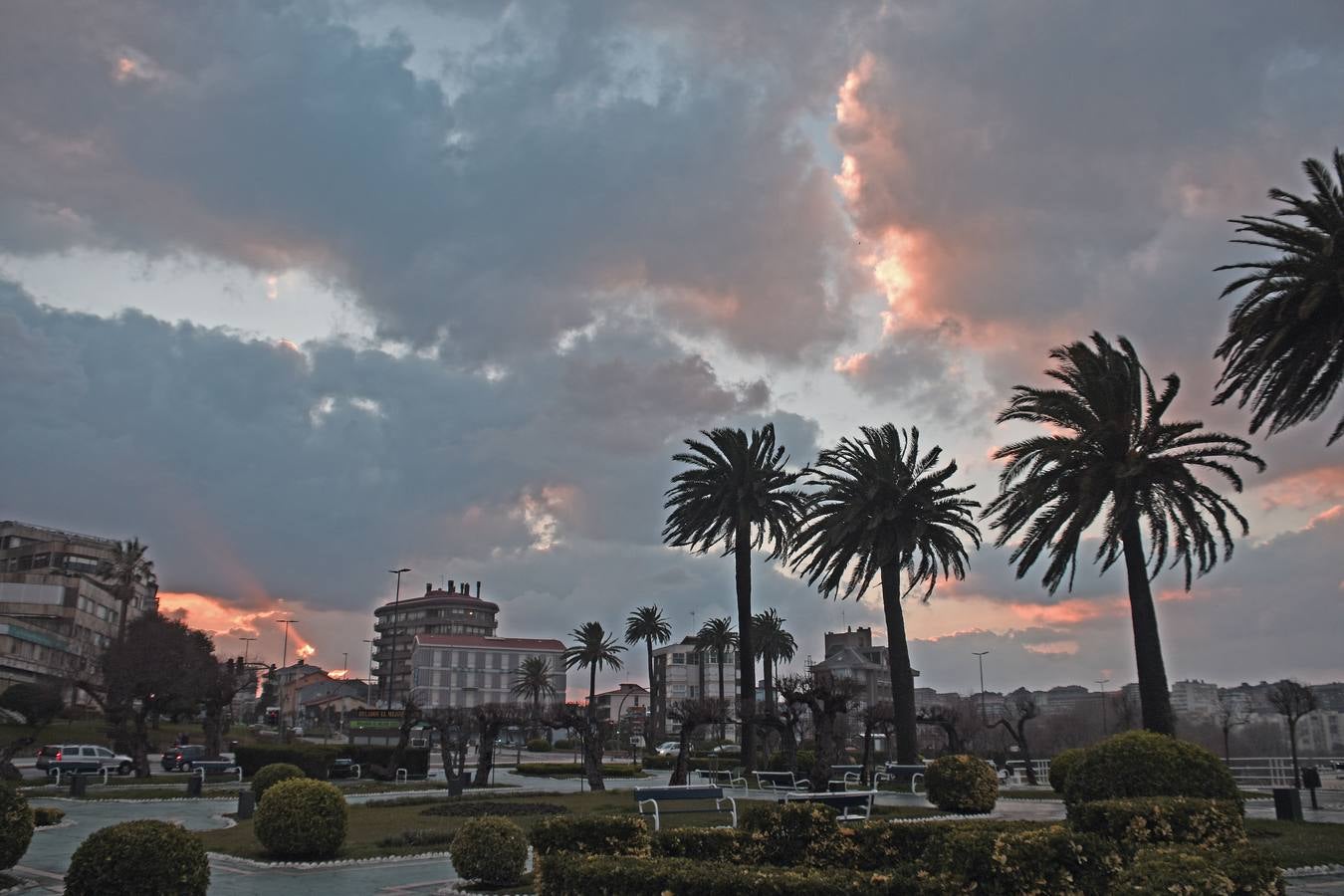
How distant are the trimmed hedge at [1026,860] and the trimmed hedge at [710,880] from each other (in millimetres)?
260

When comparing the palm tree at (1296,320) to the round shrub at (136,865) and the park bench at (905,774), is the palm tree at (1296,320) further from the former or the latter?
the round shrub at (136,865)

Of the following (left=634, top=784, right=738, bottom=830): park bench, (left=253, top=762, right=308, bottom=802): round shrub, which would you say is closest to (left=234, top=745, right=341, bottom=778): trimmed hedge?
(left=253, top=762, right=308, bottom=802): round shrub

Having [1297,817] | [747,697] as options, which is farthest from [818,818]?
[747,697]

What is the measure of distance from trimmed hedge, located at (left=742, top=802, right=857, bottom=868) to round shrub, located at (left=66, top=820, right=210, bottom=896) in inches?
261

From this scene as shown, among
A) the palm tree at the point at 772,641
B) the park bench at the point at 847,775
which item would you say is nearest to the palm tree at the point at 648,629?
the palm tree at the point at 772,641

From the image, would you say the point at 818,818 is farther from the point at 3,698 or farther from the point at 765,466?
the point at 3,698

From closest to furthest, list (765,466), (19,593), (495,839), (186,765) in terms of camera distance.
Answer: (495,839) < (765,466) < (186,765) < (19,593)

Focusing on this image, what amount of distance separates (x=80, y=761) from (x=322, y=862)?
122ft

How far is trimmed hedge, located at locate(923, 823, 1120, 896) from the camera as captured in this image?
8.23 metres

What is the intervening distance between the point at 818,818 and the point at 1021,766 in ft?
139

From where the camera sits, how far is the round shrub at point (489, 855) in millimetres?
13844

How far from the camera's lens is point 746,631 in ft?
132

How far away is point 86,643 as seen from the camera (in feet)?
343

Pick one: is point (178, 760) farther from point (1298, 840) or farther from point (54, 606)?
point (54, 606)
